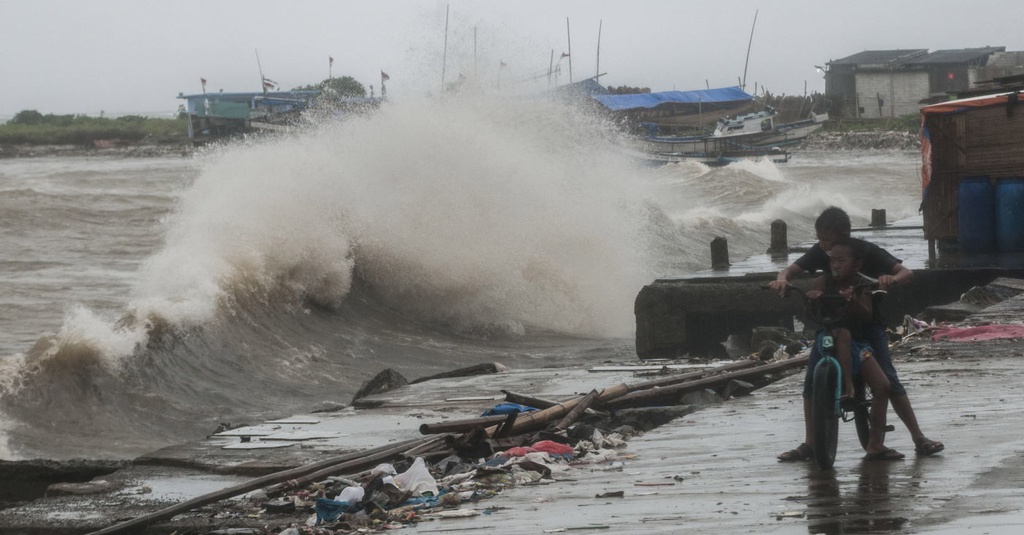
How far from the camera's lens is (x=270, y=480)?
7121 mm

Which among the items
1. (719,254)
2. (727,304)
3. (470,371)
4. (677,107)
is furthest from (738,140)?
(470,371)

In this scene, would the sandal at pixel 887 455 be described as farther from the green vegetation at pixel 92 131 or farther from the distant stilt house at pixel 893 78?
the green vegetation at pixel 92 131

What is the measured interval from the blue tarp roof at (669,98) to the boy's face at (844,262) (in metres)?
64.6

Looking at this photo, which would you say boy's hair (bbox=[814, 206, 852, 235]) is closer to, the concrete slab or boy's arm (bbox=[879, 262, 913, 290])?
boy's arm (bbox=[879, 262, 913, 290])

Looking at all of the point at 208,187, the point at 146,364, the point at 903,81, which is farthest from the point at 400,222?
the point at 903,81

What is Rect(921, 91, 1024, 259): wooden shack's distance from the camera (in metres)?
15.8

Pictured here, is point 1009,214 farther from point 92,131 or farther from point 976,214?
point 92,131

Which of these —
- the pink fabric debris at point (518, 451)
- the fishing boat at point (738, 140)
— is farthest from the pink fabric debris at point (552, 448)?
the fishing boat at point (738, 140)

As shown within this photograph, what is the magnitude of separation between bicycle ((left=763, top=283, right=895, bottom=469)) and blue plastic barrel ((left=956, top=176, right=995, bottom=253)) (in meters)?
10.4

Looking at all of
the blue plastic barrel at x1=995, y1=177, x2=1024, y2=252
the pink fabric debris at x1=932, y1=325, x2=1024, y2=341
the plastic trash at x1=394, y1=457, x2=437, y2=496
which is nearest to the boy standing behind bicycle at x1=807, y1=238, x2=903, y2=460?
the plastic trash at x1=394, y1=457, x2=437, y2=496

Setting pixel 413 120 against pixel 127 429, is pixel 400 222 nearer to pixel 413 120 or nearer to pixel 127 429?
pixel 413 120

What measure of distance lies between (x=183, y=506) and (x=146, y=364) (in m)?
8.63

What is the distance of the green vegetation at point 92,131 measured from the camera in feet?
345

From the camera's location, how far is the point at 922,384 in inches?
339
